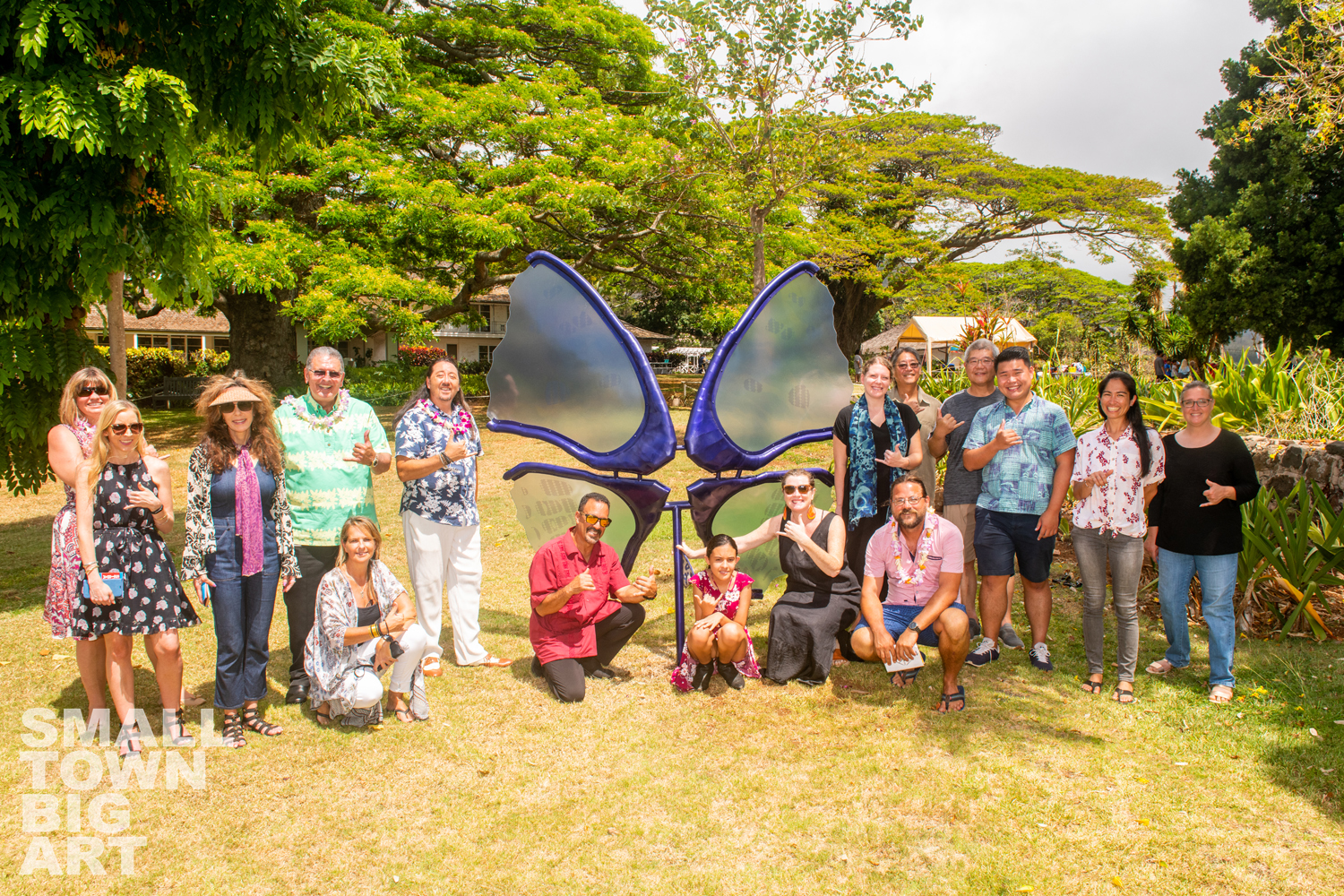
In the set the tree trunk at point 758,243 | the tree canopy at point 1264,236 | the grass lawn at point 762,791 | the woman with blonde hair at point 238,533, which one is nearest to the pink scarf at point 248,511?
the woman with blonde hair at point 238,533

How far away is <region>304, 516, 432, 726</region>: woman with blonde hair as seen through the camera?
3.92m

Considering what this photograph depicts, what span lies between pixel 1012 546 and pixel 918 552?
60cm

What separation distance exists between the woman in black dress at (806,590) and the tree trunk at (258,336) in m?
15.2

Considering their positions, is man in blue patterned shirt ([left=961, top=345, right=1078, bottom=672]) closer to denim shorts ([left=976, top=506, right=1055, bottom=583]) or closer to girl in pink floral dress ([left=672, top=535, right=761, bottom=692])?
denim shorts ([left=976, top=506, right=1055, bottom=583])

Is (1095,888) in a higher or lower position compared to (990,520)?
lower

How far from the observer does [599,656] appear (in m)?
4.77

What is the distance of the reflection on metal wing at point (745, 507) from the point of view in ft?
16.1

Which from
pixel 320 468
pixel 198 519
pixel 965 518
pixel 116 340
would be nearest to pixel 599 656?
pixel 320 468

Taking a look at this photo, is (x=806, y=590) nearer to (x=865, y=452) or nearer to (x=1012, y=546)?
(x=865, y=452)

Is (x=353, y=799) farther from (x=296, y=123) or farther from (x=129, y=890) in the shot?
(x=296, y=123)

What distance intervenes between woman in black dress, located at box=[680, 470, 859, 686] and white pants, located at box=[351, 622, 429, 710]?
1542 mm

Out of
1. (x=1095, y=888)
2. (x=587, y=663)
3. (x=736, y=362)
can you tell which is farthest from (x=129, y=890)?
(x=736, y=362)

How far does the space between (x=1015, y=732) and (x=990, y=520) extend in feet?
3.77

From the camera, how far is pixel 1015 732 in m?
3.97
